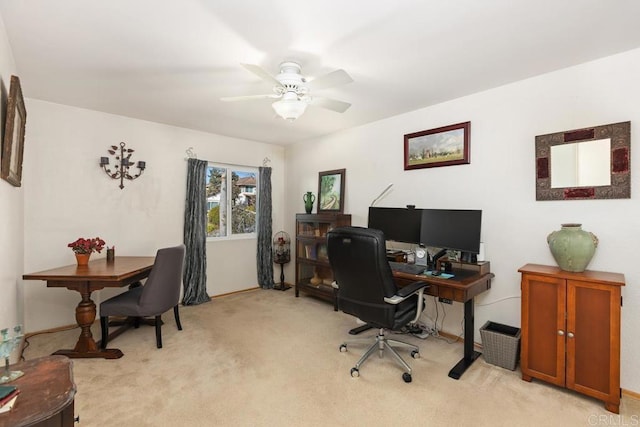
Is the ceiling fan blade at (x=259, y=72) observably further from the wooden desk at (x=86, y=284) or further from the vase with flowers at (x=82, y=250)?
the vase with flowers at (x=82, y=250)

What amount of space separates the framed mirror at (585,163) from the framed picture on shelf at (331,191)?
2.31 meters

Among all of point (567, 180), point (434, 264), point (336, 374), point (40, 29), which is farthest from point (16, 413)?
point (567, 180)

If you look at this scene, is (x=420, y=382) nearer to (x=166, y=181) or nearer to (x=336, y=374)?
(x=336, y=374)

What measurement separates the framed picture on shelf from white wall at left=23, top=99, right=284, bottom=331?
1578 millimetres

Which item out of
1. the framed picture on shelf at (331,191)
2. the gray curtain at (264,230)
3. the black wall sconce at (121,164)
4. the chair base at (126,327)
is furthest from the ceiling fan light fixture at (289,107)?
the gray curtain at (264,230)

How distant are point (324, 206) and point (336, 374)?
2535 millimetres

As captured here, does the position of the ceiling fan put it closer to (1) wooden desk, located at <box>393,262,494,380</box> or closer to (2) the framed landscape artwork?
(2) the framed landscape artwork

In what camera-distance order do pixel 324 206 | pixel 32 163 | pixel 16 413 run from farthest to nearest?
1. pixel 324 206
2. pixel 32 163
3. pixel 16 413

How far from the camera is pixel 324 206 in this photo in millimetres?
4516

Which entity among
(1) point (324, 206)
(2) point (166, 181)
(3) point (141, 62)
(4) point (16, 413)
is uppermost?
(3) point (141, 62)

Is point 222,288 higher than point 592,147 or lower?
lower

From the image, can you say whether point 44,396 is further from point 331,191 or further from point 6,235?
point 331,191

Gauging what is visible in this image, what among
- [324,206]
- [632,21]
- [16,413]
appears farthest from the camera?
[324,206]

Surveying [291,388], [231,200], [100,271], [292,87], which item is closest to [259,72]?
[292,87]
